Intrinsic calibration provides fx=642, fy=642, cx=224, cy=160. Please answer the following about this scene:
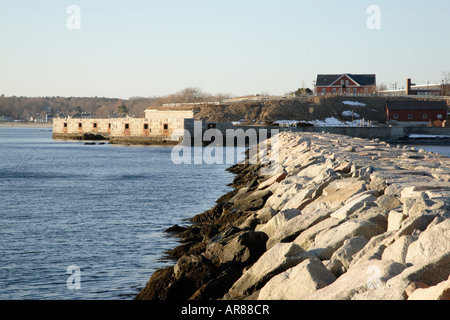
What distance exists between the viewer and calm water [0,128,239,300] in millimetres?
9867

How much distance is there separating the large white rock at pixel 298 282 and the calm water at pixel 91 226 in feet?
10.0

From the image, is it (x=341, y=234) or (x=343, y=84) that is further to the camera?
(x=343, y=84)

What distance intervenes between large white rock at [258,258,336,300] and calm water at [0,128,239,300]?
3.06 meters

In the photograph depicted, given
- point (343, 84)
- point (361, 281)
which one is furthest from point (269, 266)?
point (343, 84)

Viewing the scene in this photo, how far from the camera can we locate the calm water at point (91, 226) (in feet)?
32.4

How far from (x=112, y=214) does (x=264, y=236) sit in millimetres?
9307

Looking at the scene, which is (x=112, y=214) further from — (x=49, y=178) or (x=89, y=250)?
(x=49, y=178)

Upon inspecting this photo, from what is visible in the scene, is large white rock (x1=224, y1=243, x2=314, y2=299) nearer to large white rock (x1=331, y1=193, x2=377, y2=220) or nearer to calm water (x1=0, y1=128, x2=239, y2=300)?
large white rock (x1=331, y1=193, x2=377, y2=220)

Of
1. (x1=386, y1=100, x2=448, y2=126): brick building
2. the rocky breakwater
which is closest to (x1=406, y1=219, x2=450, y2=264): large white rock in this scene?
the rocky breakwater

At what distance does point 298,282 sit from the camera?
20.5 feet

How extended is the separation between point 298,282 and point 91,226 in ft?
32.5

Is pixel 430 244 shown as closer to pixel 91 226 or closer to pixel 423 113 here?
pixel 91 226
